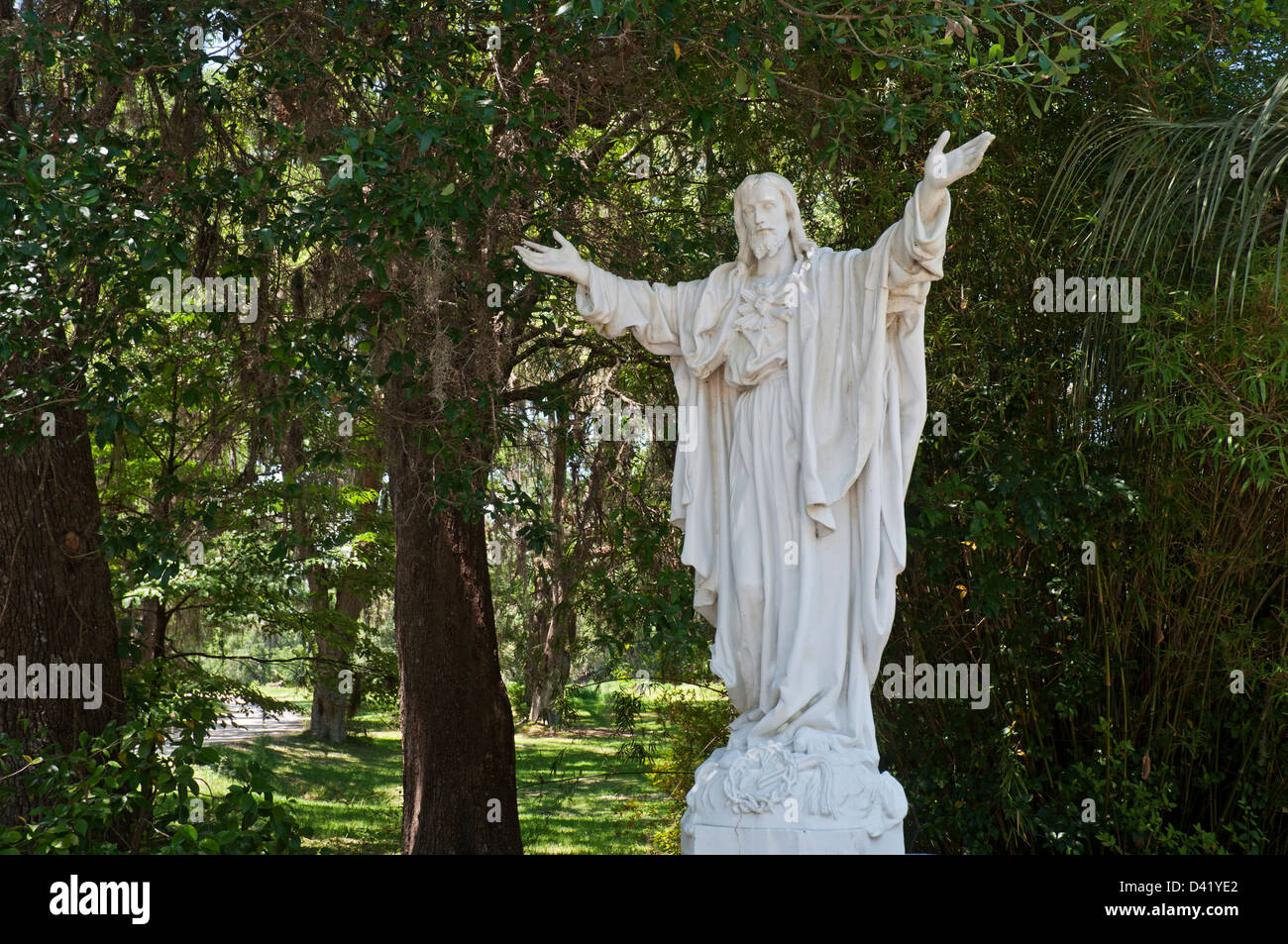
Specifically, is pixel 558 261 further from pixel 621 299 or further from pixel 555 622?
pixel 555 622

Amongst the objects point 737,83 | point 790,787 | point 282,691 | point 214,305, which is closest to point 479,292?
point 214,305

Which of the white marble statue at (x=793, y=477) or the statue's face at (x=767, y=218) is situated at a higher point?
the statue's face at (x=767, y=218)

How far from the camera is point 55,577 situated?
19.3 ft

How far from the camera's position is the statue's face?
166 inches

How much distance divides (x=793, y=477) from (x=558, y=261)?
3.41 feet

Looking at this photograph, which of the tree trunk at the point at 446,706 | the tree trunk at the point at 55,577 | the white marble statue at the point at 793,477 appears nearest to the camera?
the white marble statue at the point at 793,477

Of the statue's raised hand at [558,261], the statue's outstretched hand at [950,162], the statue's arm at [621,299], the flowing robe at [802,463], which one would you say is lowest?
the flowing robe at [802,463]

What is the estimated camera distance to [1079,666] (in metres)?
5.88

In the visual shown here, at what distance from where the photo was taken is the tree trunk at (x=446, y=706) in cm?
750

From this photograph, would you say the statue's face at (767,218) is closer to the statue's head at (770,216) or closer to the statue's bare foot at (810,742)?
the statue's head at (770,216)

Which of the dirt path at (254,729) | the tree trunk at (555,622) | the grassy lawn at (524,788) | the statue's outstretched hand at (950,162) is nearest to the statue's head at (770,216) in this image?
the statue's outstretched hand at (950,162)

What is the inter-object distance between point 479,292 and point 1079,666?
3259mm

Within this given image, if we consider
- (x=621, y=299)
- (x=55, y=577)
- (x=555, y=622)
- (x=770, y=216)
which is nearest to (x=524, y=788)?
(x=555, y=622)

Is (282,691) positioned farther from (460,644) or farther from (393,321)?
(393,321)
